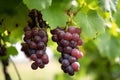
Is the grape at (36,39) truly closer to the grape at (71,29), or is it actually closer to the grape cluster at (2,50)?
the grape at (71,29)

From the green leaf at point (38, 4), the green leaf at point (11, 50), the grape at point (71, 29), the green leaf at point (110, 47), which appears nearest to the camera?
the green leaf at point (38, 4)

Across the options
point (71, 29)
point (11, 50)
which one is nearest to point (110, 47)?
point (11, 50)

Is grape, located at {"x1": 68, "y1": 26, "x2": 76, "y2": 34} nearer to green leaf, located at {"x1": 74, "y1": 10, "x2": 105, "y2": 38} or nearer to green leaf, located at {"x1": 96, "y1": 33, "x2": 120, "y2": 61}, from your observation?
green leaf, located at {"x1": 74, "y1": 10, "x2": 105, "y2": 38}

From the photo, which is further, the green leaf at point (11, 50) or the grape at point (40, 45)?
the green leaf at point (11, 50)

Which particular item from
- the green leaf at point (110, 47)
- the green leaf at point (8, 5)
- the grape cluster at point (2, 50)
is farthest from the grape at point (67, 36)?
the green leaf at point (110, 47)

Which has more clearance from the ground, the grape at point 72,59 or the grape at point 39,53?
the grape at point 39,53
